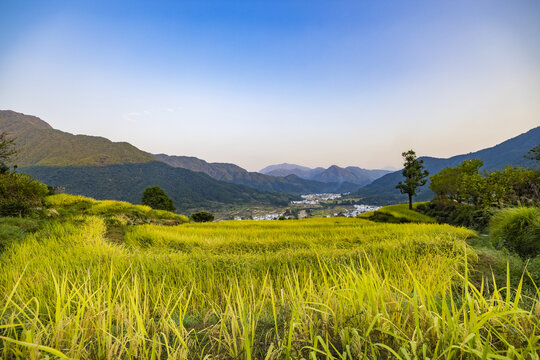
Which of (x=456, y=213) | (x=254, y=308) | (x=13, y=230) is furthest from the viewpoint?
(x=456, y=213)

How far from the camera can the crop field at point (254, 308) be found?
1485 millimetres

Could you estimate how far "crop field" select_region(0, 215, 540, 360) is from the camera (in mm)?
1485

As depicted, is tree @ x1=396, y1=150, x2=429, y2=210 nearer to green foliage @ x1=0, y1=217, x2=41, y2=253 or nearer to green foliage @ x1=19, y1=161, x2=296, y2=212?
green foliage @ x1=0, y1=217, x2=41, y2=253

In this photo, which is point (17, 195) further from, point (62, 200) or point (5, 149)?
point (5, 149)

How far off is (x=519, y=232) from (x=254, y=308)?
8.99 meters

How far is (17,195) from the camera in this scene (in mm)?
11023

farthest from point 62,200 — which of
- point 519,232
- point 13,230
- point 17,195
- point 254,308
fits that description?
point 519,232

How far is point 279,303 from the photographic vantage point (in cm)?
261

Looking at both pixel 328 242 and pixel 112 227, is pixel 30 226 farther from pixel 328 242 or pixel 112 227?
pixel 328 242

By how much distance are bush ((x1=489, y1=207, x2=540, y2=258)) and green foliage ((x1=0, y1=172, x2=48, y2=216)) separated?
18802mm

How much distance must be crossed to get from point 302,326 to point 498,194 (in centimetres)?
2233

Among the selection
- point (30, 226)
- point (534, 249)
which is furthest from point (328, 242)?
point (30, 226)

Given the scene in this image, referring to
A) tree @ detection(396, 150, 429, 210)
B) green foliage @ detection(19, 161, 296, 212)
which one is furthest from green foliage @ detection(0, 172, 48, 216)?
green foliage @ detection(19, 161, 296, 212)

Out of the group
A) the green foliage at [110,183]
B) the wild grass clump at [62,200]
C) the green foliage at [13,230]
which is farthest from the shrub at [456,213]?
the green foliage at [110,183]
